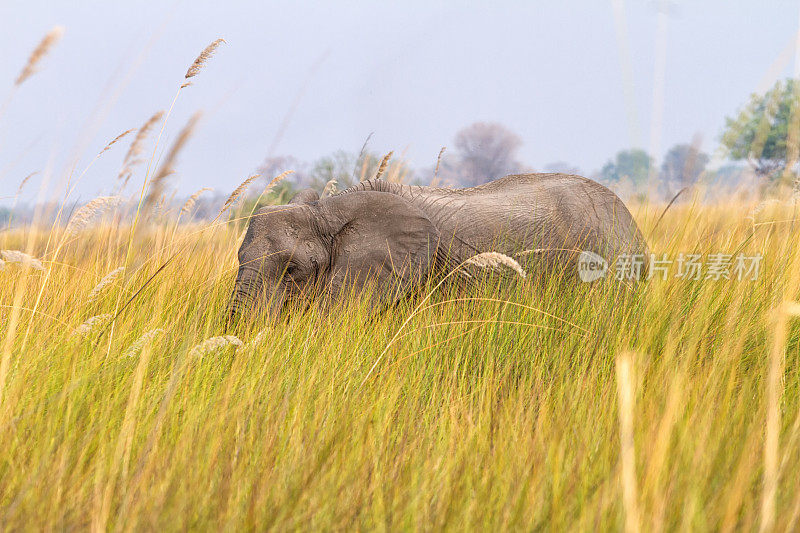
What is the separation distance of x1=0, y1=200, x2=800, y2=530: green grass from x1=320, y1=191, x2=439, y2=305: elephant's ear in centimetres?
109

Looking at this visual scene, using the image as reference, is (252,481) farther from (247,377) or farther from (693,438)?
(693,438)

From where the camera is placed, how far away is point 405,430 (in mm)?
2229

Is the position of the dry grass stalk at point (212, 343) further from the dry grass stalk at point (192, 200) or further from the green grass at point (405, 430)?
the dry grass stalk at point (192, 200)

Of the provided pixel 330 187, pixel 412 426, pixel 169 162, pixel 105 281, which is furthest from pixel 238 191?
pixel 330 187

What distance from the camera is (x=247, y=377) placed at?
2611mm

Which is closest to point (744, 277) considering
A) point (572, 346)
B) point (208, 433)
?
point (572, 346)

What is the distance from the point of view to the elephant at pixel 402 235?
14.5ft

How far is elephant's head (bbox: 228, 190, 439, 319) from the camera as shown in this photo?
440 cm

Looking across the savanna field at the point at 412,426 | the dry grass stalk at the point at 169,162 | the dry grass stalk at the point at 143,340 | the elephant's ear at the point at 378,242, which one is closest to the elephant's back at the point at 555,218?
the elephant's ear at the point at 378,242

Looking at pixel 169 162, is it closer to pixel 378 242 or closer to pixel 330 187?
pixel 378 242

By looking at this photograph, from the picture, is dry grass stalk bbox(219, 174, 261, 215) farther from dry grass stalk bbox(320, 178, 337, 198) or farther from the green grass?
dry grass stalk bbox(320, 178, 337, 198)

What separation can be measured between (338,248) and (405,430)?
2636 millimetres

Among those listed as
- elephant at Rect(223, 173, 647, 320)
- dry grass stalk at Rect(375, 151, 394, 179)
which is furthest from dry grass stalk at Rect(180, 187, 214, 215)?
dry grass stalk at Rect(375, 151, 394, 179)

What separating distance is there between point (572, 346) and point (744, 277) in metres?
1.23
